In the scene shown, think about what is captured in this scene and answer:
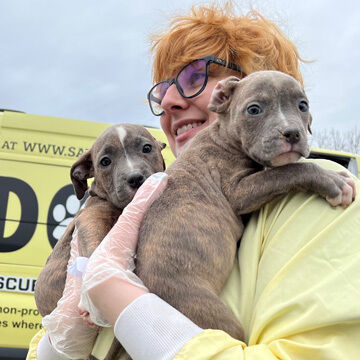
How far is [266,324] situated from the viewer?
1604mm

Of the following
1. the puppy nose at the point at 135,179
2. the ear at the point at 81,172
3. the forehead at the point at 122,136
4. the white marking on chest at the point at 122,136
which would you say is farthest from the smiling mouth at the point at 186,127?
the puppy nose at the point at 135,179

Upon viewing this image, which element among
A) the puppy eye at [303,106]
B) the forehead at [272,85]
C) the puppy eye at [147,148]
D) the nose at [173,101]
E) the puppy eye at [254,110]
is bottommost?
the puppy eye at [147,148]

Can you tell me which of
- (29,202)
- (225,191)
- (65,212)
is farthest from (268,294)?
(29,202)

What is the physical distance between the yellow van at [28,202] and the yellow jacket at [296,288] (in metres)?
3.71

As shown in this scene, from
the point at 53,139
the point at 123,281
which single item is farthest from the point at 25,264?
the point at 123,281

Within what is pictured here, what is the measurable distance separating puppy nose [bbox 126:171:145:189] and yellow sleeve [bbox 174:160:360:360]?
81cm

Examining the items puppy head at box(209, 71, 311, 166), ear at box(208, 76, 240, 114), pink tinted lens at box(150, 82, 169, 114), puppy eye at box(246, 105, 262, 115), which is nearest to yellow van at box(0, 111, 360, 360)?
pink tinted lens at box(150, 82, 169, 114)

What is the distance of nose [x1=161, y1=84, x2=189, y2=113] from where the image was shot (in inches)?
127

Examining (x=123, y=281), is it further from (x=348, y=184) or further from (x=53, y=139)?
(x=53, y=139)

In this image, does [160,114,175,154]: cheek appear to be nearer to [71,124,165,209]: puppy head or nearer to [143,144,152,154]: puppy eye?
[71,124,165,209]: puppy head

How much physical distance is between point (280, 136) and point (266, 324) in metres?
0.78

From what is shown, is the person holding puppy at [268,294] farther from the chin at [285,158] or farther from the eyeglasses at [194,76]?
the eyeglasses at [194,76]

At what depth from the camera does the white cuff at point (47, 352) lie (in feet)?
7.70

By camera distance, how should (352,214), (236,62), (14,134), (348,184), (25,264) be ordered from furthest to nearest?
(14,134) < (25,264) < (236,62) < (348,184) < (352,214)
